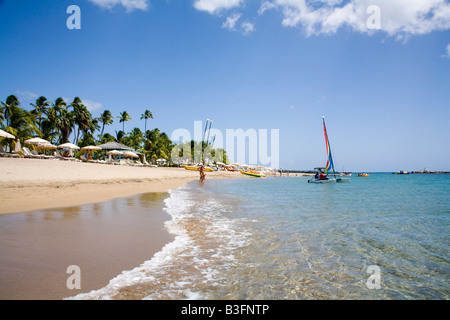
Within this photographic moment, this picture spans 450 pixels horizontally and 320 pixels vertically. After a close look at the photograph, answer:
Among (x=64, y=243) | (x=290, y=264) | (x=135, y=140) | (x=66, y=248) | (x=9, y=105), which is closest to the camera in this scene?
(x=290, y=264)

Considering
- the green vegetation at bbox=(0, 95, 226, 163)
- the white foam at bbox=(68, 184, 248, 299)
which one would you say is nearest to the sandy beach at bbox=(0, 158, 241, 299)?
the white foam at bbox=(68, 184, 248, 299)

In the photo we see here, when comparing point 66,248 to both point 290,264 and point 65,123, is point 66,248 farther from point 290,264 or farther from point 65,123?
point 65,123

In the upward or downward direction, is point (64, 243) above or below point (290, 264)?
above

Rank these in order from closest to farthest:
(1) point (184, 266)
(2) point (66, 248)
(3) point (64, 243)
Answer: (1) point (184, 266)
(2) point (66, 248)
(3) point (64, 243)

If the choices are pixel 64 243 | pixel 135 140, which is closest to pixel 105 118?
pixel 135 140

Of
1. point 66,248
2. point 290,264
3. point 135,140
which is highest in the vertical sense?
point 135,140

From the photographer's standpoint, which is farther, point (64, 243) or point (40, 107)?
point (40, 107)

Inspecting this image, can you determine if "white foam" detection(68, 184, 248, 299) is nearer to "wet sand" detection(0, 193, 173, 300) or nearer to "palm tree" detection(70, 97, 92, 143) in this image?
"wet sand" detection(0, 193, 173, 300)

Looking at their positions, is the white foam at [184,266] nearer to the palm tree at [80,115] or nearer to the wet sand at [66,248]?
the wet sand at [66,248]

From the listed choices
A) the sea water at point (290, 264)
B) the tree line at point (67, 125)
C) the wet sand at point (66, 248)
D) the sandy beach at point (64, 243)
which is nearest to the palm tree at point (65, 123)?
the tree line at point (67, 125)

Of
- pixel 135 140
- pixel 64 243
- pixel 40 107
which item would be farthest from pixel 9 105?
pixel 64 243
